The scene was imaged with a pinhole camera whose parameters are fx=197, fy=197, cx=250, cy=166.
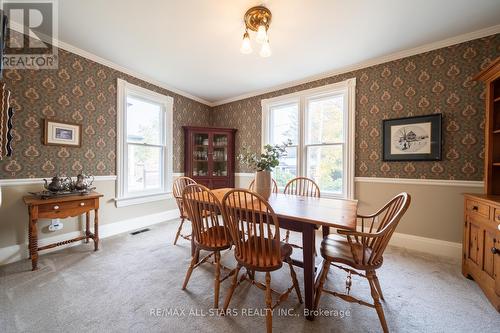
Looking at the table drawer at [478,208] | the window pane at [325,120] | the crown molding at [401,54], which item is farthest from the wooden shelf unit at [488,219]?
the window pane at [325,120]

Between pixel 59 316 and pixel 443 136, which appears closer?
pixel 59 316

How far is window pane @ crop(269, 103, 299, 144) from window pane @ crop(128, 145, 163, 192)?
2241 millimetres

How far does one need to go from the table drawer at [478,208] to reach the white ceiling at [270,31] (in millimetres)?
1868

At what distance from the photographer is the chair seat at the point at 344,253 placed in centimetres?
136

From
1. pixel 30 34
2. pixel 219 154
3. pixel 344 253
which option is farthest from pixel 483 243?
pixel 30 34

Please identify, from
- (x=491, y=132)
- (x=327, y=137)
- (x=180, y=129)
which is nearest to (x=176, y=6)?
(x=180, y=129)

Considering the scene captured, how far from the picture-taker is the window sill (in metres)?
3.12

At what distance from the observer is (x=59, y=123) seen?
251 cm

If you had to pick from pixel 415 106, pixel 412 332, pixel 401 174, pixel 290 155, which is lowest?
pixel 412 332

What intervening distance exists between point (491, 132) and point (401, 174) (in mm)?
961

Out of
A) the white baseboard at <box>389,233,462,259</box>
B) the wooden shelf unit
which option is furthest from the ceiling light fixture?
the white baseboard at <box>389,233,462,259</box>

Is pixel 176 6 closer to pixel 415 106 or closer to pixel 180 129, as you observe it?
pixel 180 129

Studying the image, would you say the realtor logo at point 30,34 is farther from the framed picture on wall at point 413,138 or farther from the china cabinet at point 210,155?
the framed picture on wall at point 413,138

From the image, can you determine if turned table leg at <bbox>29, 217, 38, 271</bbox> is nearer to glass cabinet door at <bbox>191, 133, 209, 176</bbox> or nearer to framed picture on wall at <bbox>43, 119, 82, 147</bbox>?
framed picture on wall at <bbox>43, 119, 82, 147</bbox>
